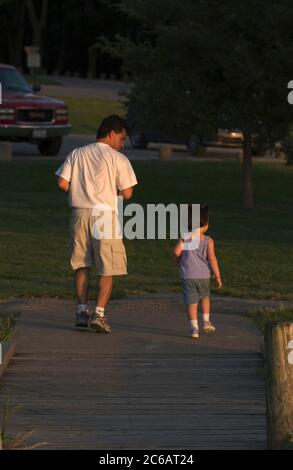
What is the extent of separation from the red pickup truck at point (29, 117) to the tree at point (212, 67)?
8.45 m

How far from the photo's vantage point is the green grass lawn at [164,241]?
14.9 meters

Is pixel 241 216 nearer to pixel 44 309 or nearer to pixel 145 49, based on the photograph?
pixel 145 49

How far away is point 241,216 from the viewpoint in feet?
74.9

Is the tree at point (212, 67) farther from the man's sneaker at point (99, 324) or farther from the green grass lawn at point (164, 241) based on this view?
the man's sneaker at point (99, 324)

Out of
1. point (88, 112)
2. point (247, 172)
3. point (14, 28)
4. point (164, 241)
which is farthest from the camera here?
point (14, 28)

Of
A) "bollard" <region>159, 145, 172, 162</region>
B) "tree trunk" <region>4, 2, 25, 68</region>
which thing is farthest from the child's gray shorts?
"tree trunk" <region>4, 2, 25, 68</region>

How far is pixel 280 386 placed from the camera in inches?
294

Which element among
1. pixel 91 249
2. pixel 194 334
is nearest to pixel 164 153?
pixel 91 249

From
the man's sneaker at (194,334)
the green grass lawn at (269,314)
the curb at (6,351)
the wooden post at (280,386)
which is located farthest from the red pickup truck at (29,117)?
the wooden post at (280,386)

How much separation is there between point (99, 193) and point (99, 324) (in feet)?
3.52

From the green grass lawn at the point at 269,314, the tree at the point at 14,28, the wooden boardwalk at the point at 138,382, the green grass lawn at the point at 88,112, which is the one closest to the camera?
the wooden boardwalk at the point at 138,382

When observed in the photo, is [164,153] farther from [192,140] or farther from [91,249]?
[91,249]

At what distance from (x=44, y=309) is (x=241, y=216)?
10.5m
